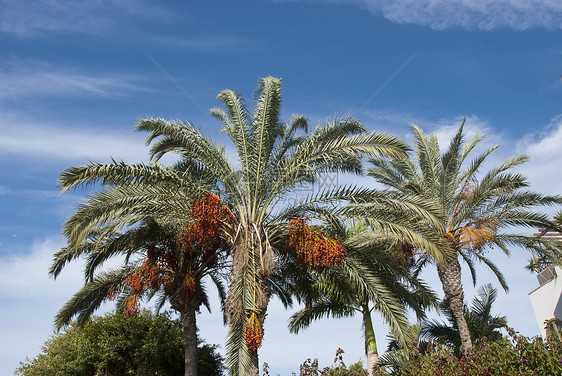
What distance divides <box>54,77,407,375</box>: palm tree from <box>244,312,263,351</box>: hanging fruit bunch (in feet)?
0.07

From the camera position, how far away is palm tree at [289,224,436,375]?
1150 centimetres

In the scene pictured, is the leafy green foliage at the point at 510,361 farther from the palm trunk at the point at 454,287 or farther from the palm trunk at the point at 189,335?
the palm trunk at the point at 189,335

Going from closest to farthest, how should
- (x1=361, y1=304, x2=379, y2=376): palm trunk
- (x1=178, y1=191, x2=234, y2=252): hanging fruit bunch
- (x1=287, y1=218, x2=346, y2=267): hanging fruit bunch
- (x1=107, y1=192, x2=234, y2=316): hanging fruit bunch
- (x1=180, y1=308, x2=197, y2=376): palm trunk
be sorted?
Answer: (x1=178, y1=191, x2=234, y2=252): hanging fruit bunch, (x1=107, y1=192, x2=234, y2=316): hanging fruit bunch, (x1=287, y1=218, x2=346, y2=267): hanging fruit bunch, (x1=180, y1=308, x2=197, y2=376): palm trunk, (x1=361, y1=304, x2=379, y2=376): palm trunk

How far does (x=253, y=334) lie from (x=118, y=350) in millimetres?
9254

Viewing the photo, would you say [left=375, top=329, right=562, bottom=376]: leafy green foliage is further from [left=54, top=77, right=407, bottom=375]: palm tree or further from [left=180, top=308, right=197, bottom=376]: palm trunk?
[left=180, top=308, right=197, bottom=376]: palm trunk

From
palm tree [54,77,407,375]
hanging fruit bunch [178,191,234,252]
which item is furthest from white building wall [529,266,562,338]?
hanging fruit bunch [178,191,234,252]

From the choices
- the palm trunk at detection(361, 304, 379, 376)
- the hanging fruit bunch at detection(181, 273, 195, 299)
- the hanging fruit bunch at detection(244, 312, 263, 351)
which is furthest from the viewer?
the palm trunk at detection(361, 304, 379, 376)

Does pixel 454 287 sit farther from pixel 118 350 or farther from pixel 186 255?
pixel 118 350

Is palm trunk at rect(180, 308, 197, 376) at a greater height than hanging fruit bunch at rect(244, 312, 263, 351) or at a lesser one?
greater

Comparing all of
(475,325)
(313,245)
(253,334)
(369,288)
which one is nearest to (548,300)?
(475,325)

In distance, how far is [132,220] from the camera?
11.5 meters

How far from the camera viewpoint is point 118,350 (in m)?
17.2

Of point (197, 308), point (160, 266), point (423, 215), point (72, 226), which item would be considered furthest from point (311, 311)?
point (72, 226)

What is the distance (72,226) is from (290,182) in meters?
5.08
